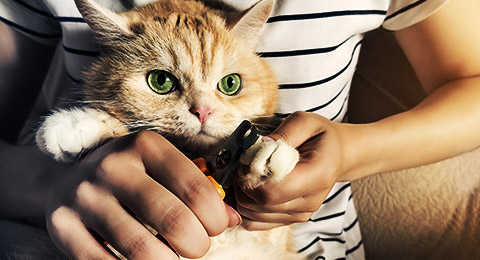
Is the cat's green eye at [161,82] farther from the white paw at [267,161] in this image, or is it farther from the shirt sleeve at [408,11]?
the shirt sleeve at [408,11]

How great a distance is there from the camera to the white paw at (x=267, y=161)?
1.62 ft

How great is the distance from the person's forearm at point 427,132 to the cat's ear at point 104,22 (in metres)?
0.49

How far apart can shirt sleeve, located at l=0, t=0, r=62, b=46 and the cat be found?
22 cm

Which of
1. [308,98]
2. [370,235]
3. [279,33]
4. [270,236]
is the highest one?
[279,33]

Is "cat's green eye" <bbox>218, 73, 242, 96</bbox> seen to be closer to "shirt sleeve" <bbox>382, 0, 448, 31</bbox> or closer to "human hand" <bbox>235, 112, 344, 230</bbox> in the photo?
"human hand" <bbox>235, 112, 344, 230</bbox>

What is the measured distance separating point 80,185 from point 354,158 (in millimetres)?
495

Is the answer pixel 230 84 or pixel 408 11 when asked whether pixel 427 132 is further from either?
pixel 230 84

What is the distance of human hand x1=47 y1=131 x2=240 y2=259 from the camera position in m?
0.52

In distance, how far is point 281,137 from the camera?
56 centimetres

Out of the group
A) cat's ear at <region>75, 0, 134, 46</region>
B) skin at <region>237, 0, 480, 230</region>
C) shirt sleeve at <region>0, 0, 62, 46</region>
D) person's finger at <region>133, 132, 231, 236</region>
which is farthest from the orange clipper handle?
shirt sleeve at <region>0, 0, 62, 46</region>

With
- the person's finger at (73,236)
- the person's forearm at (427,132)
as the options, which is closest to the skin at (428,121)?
the person's forearm at (427,132)

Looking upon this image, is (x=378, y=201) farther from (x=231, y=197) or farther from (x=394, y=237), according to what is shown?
(x=231, y=197)

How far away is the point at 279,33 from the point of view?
0.77 m

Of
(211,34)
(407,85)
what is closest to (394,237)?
(407,85)
